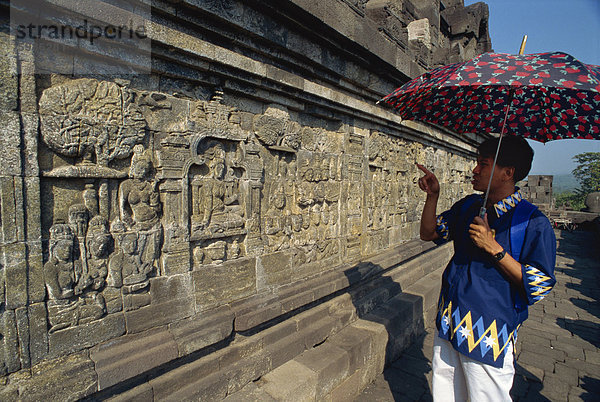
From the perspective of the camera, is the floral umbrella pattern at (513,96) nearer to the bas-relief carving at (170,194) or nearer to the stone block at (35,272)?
the bas-relief carving at (170,194)

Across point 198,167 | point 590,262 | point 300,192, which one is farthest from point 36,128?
point 590,262

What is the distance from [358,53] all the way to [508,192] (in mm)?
2482

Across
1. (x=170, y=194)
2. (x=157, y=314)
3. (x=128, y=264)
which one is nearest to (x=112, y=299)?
(x=128, y=264)

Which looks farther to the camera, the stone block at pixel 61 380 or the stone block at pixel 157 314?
the stone block at pixel 157 314

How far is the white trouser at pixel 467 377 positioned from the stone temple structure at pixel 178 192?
112 cm

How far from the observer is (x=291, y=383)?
9.25ft

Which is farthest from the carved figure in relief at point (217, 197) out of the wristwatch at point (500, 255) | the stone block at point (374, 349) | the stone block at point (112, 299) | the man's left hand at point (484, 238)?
the stone block at point (374, 349)

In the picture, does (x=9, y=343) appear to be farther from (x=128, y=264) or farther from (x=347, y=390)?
(x=347, y=390)

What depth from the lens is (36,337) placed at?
1891 millimetres

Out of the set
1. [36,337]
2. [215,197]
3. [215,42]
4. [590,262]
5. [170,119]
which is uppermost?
[215,42]

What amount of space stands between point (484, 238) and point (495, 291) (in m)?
0.36

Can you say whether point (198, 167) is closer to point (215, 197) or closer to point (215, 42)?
point (215, 197)

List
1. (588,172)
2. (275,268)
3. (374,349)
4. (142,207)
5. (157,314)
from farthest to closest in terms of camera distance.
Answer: (588,172), (374,349), (275,268), (157,314), (142,207)

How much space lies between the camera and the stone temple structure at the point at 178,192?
6.09 ft
